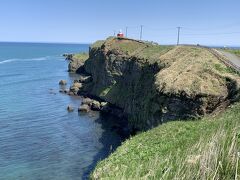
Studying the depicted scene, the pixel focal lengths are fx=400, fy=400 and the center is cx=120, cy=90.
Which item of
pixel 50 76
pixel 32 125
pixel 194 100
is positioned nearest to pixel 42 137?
pixel 32 125

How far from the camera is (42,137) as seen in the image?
58688mm

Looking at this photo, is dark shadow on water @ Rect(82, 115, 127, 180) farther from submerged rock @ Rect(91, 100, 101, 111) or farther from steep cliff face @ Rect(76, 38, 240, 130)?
submerged rock @ Rect(91, 100, 101, 111)

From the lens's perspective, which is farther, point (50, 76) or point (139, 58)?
point (50, 76)

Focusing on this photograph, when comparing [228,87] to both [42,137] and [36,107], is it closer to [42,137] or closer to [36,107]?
[42,137]

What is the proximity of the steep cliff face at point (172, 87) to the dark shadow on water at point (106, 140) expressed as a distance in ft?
10.0

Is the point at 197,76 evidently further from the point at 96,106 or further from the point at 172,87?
the point at 96,106

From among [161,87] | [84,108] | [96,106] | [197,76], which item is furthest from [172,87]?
[96,106]

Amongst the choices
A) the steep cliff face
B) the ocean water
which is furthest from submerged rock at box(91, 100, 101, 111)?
the ocean water

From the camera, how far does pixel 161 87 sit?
47.7 meters

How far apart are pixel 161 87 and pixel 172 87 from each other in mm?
1870

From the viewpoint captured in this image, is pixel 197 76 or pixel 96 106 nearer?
pixel 197 76

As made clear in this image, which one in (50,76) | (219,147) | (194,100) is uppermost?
(219,147)

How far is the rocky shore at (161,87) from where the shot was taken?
145 feet

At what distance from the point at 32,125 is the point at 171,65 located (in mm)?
26044
